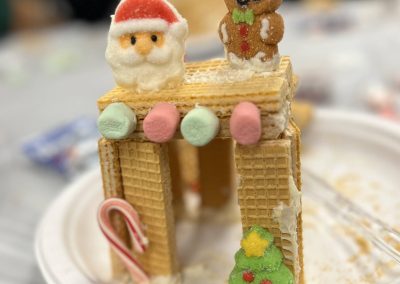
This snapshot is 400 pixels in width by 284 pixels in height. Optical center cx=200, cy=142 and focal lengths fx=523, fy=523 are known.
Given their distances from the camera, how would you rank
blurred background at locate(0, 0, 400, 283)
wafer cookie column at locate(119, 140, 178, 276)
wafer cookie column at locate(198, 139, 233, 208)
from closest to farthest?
wafer cookie column at locate(119, 140, 178, 276)
wafer cookie column at locate(198, 139, 233, 208)
blurred background at locate(0, 0, 400, 283)

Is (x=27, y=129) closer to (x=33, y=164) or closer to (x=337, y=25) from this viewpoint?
(x=33, y=164)

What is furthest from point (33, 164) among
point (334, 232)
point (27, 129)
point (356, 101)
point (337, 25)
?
point (337, 25)

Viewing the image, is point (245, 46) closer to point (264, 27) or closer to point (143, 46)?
point (264, 27)

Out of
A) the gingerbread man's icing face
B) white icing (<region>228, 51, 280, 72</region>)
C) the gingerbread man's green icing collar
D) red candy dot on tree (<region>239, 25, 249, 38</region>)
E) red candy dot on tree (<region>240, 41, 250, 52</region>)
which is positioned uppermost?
the gingerbread man's icing face

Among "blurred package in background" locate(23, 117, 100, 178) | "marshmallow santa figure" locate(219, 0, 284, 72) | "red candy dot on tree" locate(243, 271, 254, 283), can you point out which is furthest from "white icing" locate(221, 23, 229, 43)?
"blurred package in background" locate(23, 117, 100, 178)

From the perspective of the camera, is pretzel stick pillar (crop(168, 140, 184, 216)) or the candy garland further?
pretzel stick pillar (crop(168, 140, 184, 216))

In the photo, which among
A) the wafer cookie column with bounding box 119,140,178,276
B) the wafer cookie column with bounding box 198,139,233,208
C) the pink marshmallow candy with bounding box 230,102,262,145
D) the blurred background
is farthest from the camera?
the blurred background

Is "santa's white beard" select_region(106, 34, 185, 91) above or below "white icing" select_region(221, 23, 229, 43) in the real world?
below

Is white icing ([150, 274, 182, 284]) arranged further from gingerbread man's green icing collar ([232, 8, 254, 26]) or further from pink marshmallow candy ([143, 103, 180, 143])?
gingerbread man's green icing collar ([232, 8, 254, 26])
